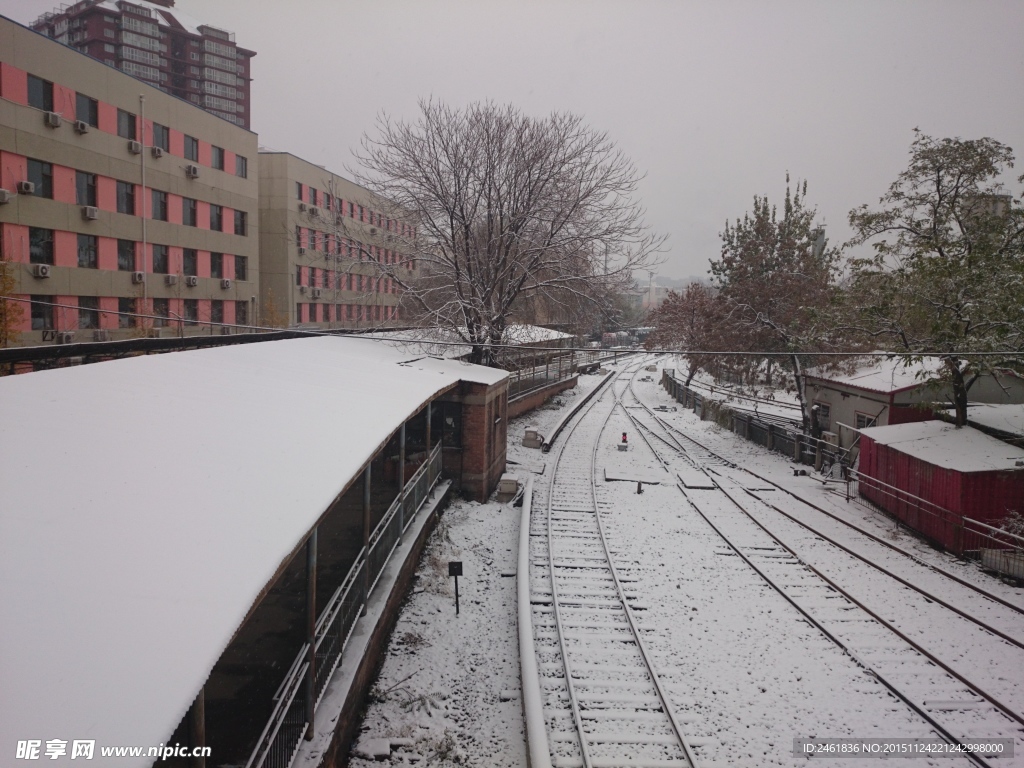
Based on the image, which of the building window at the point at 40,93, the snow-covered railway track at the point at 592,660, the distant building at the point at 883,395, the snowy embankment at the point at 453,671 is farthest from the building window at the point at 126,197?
the distant building at the point at 883,395

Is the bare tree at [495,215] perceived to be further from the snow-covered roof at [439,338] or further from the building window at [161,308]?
the building window at [161,308]

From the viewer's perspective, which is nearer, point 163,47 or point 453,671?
point 453,671

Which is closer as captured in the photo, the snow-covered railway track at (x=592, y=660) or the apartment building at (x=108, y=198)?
the snow-covered railway track at (x=592, y=660)

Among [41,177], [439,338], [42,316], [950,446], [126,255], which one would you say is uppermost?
[41,177]

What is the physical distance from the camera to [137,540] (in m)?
3.96

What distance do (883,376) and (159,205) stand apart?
107 ft

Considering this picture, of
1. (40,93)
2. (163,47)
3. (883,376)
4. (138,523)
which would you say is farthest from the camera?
(163,47)

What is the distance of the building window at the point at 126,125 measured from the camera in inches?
1082

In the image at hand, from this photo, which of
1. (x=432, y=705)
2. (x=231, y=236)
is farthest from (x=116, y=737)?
(x=231, y=236)

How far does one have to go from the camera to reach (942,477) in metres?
14.8

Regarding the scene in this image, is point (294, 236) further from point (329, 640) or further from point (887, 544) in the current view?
point (329, 640)

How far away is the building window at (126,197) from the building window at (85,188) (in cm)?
141

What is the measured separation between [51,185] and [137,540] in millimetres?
27355

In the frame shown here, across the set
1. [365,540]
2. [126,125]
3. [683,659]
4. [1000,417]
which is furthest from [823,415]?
[126,125]
